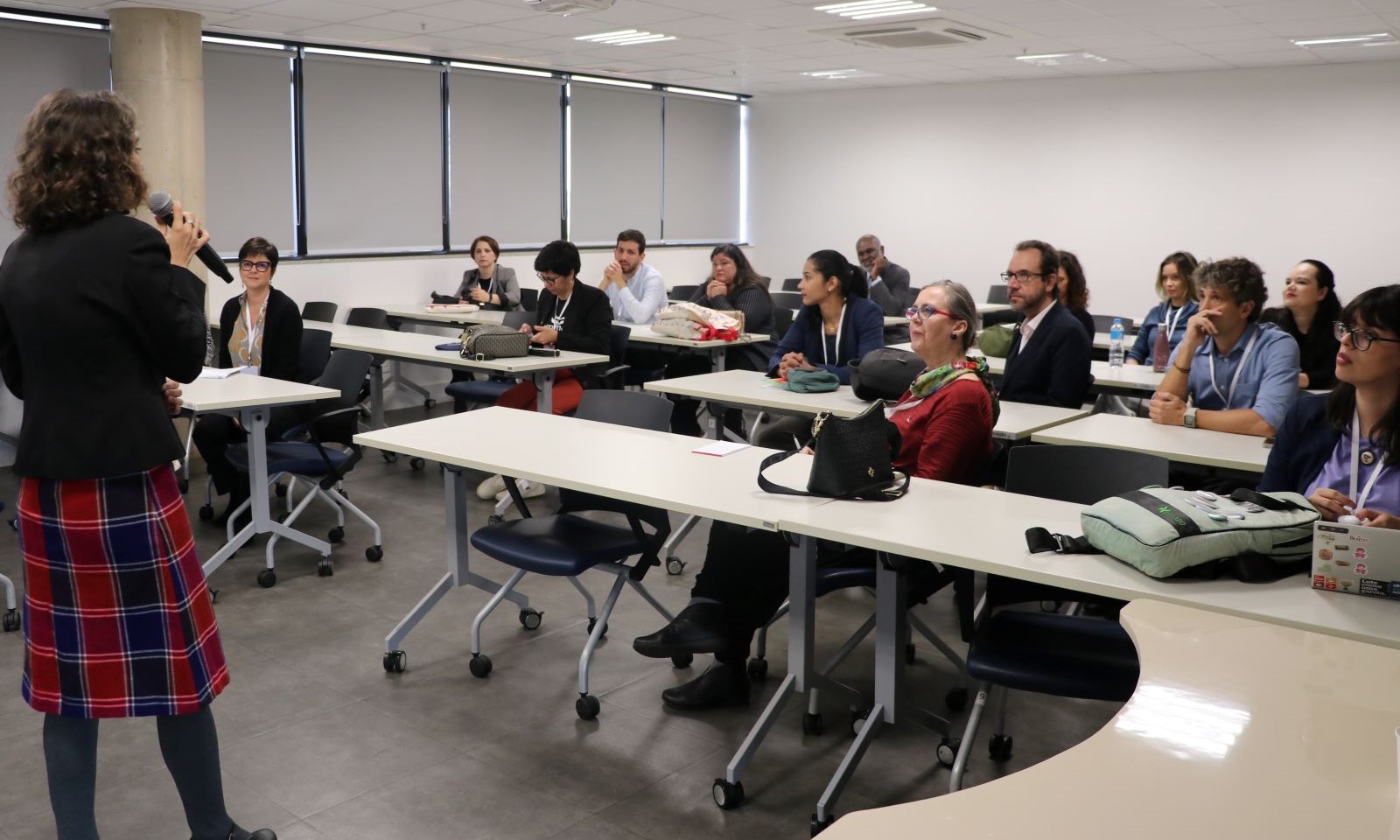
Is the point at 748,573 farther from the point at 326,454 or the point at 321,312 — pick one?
the point at 321,312

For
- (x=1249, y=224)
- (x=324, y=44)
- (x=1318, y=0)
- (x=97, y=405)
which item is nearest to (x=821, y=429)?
(x=97, y=405)

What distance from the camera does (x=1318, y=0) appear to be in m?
6.45

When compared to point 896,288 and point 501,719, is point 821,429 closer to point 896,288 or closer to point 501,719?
point 501,719

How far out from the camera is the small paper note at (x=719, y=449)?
3.45 meters

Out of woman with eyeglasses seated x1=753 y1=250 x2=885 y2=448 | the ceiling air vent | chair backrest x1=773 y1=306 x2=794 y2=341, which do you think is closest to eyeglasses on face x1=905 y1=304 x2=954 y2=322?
woman with eyeglasses seated x1=753 y1=250 x2=885 y2=448

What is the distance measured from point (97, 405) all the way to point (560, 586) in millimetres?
2585

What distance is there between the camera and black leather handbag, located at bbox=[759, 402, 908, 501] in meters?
2.82

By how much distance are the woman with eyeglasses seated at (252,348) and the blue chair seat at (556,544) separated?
1.90 m

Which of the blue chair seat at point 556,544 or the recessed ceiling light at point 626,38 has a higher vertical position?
the recessed ceiling light at point 626,38

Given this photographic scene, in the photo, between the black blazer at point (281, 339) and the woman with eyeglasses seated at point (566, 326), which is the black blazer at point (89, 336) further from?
the woman with eyeglasses seated at point (566, 326)

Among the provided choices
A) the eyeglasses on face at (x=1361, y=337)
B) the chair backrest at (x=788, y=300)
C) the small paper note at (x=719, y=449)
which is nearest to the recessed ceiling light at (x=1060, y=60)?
the chair backrest at (x=788, y=300)

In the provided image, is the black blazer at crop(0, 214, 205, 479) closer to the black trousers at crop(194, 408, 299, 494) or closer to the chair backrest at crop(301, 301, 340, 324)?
the black trousers at crop(194, 408, 299, 494)

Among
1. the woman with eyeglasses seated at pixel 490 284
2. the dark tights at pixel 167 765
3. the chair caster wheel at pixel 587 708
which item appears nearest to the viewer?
the dark tights at pixel 167 765

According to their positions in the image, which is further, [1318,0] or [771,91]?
[771,91]
